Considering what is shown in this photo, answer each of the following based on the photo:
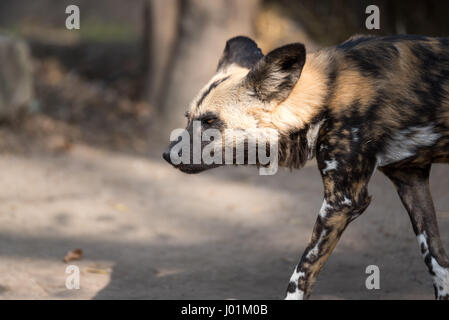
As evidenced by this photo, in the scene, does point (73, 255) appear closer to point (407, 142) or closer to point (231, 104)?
point (231, 104)

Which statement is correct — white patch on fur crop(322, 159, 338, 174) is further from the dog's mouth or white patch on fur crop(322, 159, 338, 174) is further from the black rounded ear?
the black rounded ear

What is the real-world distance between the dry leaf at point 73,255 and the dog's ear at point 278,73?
1.62 meters

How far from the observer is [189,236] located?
171 inches

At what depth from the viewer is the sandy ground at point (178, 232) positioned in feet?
11.2

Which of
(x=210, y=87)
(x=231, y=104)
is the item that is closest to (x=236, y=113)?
(x=231, y=104)

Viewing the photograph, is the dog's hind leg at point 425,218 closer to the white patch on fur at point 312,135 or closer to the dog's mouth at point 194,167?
the white patch on fur at point 312,135

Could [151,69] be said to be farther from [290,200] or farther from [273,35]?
[290,200]

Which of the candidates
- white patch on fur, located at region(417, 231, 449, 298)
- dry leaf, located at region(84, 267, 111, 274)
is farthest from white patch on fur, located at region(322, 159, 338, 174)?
dry leaf, located at region(84, 267, 111, 274)

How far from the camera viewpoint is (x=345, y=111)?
263 cm

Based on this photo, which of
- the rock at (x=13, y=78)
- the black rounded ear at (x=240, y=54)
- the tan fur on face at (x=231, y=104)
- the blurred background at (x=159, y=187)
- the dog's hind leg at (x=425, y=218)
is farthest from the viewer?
the rock at (x=13, y=78)

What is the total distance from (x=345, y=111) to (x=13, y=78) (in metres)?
4.48

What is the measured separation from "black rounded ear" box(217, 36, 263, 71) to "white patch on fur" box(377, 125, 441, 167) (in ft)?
2.84

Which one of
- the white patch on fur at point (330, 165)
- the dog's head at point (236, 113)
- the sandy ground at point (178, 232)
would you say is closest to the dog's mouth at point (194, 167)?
the dog's head at point (236, 113)
